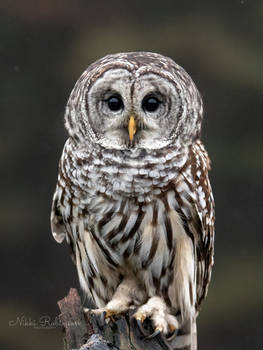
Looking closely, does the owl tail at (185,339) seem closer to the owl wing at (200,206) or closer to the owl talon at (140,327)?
the owl wing at (200,206)

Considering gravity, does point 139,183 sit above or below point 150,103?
below

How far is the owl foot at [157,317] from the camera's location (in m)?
3.20

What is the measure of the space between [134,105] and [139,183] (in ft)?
1.02

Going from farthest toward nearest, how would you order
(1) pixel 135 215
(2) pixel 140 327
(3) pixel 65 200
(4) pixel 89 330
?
(3) pixel 65 200 < (1) pixel 135 215 < (2) pixel 140 327 < (4) pixel 89 330

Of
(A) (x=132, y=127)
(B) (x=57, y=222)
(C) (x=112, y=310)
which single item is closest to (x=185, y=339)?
(C) (x=112, y=310)

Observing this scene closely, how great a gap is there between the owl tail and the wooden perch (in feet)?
1.88

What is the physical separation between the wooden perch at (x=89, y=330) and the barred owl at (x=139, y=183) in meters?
0.17

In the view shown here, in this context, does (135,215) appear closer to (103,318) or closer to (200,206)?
(200,206)

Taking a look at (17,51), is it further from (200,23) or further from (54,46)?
(200,23)

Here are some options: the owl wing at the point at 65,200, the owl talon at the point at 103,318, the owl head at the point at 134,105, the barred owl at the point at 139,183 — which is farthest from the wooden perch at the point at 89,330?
the owl head at the point at 134,105

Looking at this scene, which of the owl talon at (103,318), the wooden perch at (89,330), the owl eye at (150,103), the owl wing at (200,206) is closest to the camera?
the wooden perch at (89,330)

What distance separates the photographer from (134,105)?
10.6 feet

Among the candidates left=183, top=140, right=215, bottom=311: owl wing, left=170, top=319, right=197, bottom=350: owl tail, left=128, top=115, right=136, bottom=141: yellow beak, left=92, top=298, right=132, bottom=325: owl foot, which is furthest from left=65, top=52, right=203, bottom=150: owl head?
left=170, top=319, right=197, bottom=350: owl tail

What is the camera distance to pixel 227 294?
5617 millimetres
